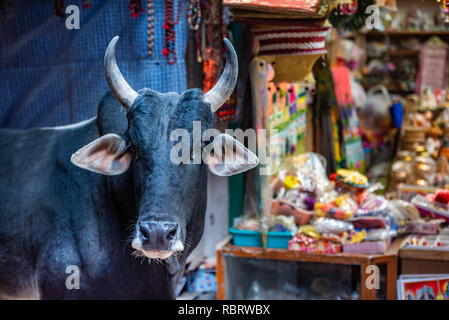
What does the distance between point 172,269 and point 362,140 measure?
4.10 metres

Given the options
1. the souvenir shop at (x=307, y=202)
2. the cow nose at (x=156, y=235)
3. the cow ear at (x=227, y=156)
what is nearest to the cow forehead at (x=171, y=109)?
the cow ear at (x=227, y=156)

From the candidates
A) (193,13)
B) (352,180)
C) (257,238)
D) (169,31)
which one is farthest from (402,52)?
(169,31)

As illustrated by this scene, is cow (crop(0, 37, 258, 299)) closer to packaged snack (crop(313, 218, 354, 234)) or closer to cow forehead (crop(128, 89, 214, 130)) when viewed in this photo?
cow forehead (crop(128, 89, 214, 130))

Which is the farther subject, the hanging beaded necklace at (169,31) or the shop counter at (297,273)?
the shop counter at (297,273)

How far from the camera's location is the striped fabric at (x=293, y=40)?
3221 mm

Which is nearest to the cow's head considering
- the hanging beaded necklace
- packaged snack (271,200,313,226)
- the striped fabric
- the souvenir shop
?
the souvenir shop

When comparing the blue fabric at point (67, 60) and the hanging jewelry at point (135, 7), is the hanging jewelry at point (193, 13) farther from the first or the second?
the hanging jewelry at point (135, 7)

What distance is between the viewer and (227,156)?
92.0 inches

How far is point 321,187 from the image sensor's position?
3828 millimetres

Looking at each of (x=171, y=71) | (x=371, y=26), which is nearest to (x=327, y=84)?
(x=371, y=26)

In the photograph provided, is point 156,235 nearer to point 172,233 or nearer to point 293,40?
point 172,233

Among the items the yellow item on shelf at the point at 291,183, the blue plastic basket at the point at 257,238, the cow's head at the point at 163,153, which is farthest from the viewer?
the yellow item on shelf at the point at 291,183

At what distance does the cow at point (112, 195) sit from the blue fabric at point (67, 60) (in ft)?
1.40

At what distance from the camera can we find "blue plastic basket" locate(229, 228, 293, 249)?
11.7 feet
